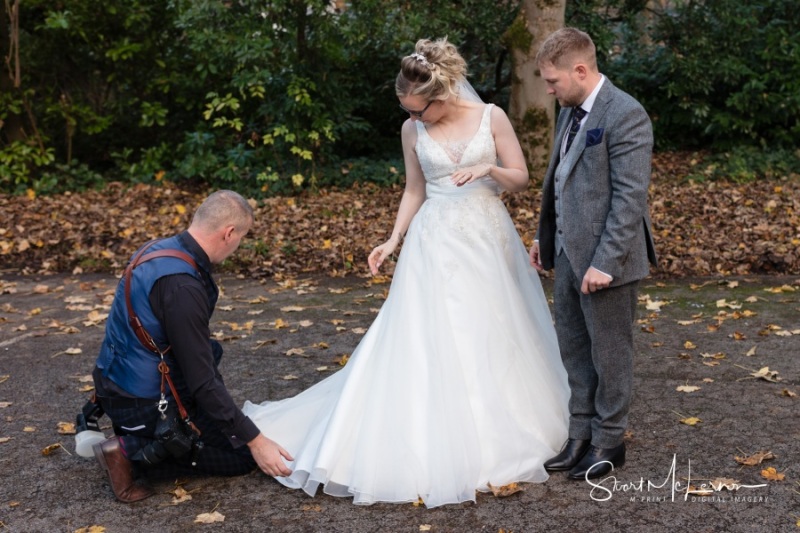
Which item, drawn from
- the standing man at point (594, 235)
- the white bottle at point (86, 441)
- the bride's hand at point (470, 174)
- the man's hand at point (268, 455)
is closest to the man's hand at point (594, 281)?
the standing man at point (594, 235)

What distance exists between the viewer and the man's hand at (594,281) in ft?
12.6

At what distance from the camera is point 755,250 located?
8758 millimetres

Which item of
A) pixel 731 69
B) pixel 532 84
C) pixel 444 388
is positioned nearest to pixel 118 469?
pixel 444 388

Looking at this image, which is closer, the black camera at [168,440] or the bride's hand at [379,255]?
the black camera at [168,440]

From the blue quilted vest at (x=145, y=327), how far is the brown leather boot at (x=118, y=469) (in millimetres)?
258

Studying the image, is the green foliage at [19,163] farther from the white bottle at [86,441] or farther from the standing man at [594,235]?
the standing man at [594,235]

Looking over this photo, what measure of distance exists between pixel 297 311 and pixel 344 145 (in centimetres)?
680

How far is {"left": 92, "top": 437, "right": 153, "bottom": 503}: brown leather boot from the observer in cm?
401

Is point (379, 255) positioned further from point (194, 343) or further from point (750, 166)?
point (750, 166)

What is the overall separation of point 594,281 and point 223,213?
1666 mm

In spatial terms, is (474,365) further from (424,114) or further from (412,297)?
(424,114)

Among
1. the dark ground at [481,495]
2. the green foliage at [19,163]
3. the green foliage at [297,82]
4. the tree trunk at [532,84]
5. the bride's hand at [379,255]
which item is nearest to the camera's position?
the dark ground at [481,495]

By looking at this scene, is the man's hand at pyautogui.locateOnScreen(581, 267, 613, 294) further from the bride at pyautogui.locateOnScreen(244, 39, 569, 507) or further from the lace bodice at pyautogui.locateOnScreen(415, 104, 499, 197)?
the lace bodice at pyautogui.locateOnScreen(415, 104, 499, 197)
